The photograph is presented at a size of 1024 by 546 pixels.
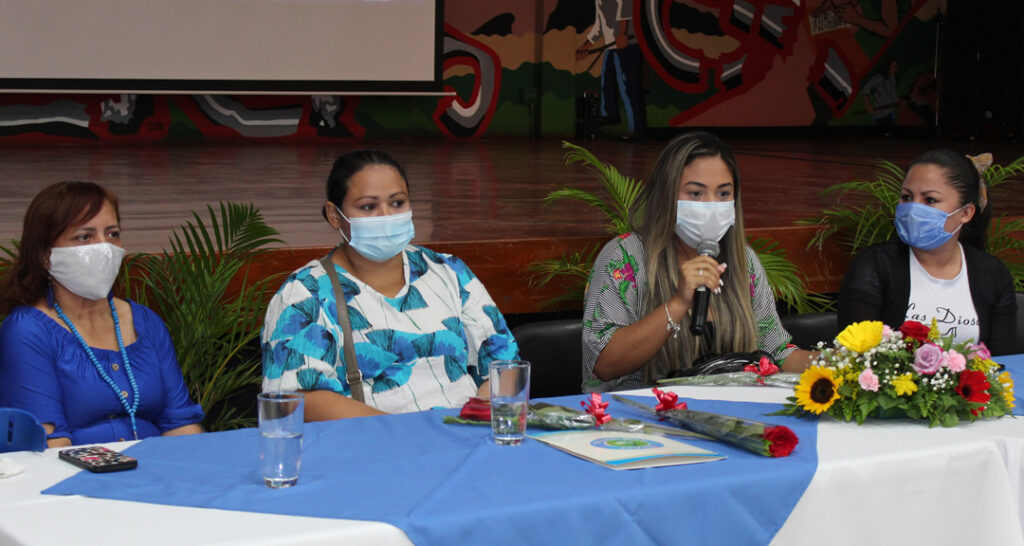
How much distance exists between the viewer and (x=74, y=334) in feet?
7.49

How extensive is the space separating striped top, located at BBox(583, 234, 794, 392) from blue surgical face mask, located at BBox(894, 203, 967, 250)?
0.46m

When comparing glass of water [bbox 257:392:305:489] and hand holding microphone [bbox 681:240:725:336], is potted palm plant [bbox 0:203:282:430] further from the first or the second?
glass of water [bbox 257:392:305:489]

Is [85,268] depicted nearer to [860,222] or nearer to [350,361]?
[350,361]

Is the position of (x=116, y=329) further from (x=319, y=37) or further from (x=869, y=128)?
(x=869, y=128)

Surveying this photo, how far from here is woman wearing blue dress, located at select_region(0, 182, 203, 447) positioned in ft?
7.23

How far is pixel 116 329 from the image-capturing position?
2.35m

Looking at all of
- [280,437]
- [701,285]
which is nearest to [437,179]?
[701,285]

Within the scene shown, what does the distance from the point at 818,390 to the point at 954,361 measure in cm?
23

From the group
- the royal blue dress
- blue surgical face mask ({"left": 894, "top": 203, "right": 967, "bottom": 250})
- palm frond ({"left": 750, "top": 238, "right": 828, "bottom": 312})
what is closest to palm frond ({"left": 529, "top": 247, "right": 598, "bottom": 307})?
palm frond ({"left": 750, "top": 238, "right": 828, "bottom": 312})

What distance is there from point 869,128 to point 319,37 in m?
6.25

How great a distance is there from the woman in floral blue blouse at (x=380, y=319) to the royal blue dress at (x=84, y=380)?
0.27 meters

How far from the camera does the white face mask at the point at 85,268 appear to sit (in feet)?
7.40

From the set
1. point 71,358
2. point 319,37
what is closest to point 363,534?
point 71,358

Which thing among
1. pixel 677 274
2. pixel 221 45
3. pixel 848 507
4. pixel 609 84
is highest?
pixel 221 45
